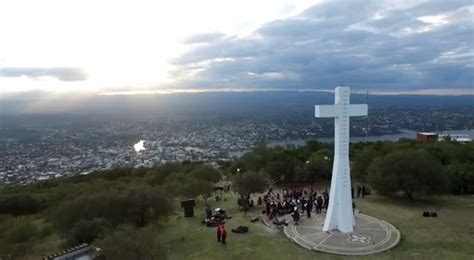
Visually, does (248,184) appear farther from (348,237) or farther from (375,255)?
(375,255)

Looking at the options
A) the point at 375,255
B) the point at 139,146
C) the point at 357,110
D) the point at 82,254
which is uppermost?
the point at 357,110

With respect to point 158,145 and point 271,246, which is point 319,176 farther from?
point 158,145

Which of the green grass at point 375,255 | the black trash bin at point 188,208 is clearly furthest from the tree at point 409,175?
the black trash bin at point 188,208

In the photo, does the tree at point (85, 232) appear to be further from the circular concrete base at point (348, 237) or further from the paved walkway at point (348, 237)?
the circular concrete base at point (348, 237)

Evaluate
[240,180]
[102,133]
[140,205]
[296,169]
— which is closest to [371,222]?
[240,180]

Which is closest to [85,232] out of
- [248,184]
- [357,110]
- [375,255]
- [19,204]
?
[248,184]

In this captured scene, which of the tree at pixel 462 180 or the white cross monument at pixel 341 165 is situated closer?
the white cross monument at pixel 341 165
